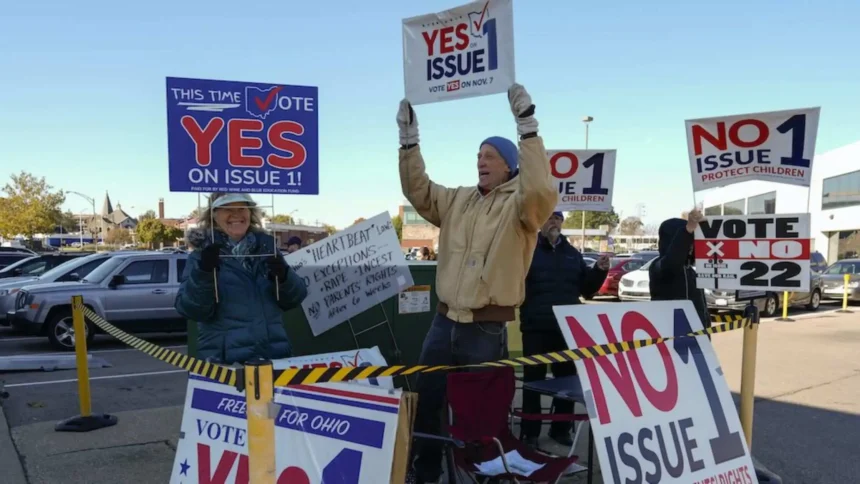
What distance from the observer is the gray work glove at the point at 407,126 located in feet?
12.4

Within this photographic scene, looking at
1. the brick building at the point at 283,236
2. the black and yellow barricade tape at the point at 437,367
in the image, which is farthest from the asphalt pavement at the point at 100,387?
the black and yellow barricade tape at the point at 437,367

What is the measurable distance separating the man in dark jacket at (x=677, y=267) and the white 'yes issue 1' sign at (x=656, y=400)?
0.65 m

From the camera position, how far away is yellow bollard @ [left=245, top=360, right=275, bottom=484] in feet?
7.56

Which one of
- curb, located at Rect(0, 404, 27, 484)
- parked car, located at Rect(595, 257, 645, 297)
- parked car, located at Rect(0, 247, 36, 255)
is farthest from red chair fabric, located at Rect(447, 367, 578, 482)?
parked car, located at Rect(0, 247, 36, 255)

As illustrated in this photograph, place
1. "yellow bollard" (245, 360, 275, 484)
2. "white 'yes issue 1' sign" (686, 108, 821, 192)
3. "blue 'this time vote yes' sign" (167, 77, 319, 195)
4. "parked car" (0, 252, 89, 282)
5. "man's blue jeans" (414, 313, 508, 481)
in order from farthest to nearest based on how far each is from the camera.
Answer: "parked car" (0, 252, 89, 282) → "white 'yes issue 1' sign" (686, 108, 821, 192) → "blue 'this time vote yes' sign" (167, 77, 319, 195) → "man's blue jeans" (414, 313, 508, 481) → "yellow bollard" (245, 360, 275, 484)

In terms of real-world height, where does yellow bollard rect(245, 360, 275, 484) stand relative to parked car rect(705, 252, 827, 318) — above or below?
above

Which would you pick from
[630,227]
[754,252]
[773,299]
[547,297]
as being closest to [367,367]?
[547,297]

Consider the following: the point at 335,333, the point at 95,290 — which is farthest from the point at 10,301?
the point at 335,333

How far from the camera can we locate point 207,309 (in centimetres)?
361

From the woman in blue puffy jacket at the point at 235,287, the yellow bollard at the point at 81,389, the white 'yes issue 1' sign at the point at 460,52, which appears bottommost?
the yellow bollard at the point at 81,389

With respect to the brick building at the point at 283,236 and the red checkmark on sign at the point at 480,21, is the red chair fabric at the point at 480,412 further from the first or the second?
the red checkmark on sign at the point at 480,21

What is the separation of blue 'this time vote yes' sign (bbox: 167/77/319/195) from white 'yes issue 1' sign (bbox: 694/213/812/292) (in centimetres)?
296

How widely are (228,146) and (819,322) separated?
15.4 m

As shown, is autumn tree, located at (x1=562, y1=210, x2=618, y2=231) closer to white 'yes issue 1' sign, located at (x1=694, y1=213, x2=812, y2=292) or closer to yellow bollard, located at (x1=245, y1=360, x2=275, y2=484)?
white 'yes issue 1' sign, located at (x1=694, y1=213, x2=812, y2=292)
